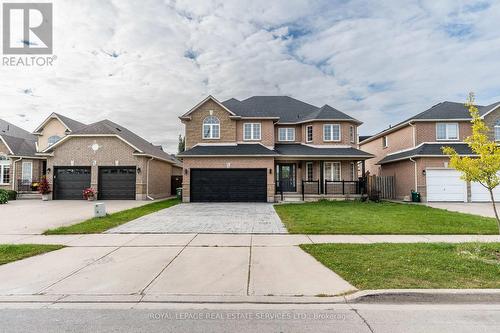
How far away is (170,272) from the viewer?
17.0 ft

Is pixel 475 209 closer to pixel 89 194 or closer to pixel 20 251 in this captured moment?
pixel 20 251

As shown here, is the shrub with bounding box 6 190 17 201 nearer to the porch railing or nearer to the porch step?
the porch step

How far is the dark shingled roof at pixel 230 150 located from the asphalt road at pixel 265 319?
49.7ft

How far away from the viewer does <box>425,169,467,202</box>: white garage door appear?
1900 cm

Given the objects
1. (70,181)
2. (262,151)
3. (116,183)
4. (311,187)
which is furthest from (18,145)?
Answer: (311,187)

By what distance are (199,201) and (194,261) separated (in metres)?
13.5

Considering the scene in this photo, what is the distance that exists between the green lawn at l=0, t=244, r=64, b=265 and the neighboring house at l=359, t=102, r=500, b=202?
21.1m

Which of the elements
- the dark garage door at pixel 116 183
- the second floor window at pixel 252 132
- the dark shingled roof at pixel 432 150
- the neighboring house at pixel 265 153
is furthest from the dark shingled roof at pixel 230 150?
the dark shingled roof at pixel 432 150

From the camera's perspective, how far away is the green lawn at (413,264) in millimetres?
4512

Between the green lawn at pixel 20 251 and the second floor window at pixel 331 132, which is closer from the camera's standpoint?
the green lawn at pixel 20 251

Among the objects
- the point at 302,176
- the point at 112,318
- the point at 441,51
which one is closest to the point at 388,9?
the point at 441,51

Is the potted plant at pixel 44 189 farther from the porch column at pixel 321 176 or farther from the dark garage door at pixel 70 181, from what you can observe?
the porch column at pixel 321 176

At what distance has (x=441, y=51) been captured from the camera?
53.3ft

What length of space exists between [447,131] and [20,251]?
2572 cm
